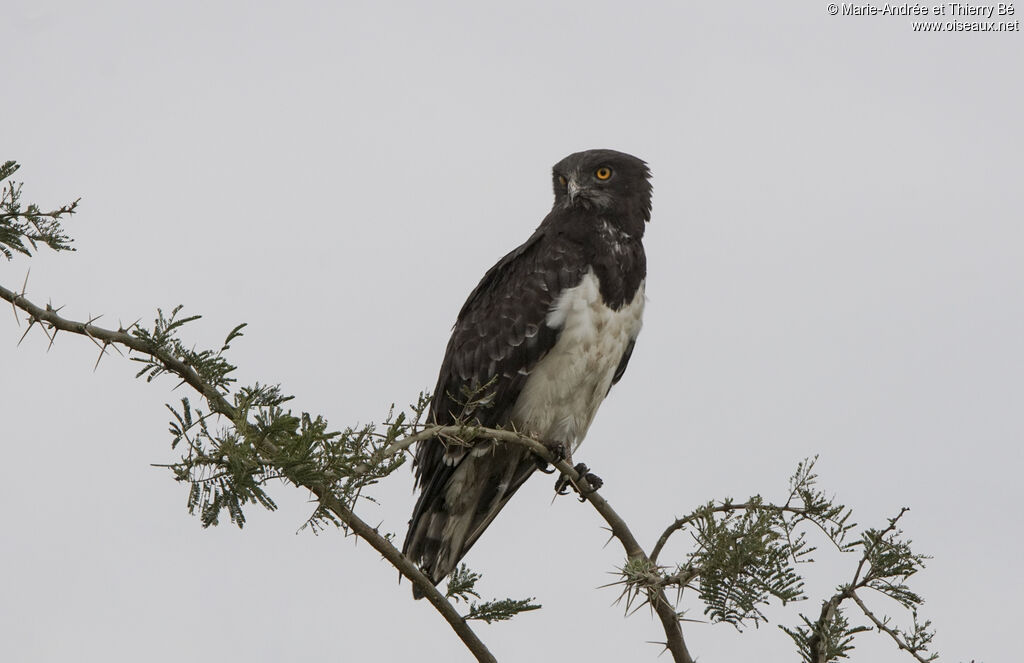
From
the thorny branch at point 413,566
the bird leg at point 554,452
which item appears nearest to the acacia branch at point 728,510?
the thorny branch at point 413,566

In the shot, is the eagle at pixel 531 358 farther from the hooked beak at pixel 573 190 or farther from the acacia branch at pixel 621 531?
the acacia branch at pixel 621 531

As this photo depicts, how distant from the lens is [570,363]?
25.7ft

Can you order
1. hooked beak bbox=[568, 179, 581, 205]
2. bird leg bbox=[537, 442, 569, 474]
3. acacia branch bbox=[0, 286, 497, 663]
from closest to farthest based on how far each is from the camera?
acacia branch bbox=[0, 286, 497, 663], bird leg bbox=[537, 442, 569, 474], hooked beak bbox=[568, 179, 581, 205]

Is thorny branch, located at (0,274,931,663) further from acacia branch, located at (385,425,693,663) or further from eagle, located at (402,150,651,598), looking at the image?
eagle, located at (402,150,651,598)

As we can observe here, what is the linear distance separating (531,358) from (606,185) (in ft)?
5.19

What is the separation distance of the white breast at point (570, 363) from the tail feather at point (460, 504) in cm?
28

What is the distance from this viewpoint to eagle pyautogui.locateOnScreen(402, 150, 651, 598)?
7.81 m

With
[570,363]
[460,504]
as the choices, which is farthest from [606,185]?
[460,504]

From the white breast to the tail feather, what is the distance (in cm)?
28

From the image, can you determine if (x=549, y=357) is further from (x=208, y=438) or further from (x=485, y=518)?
(x=208, y=438)

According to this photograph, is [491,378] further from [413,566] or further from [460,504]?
[413,566]

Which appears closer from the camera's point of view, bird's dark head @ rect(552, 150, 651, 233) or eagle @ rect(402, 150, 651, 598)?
eagle @ rect(402, 150, 651, 598)

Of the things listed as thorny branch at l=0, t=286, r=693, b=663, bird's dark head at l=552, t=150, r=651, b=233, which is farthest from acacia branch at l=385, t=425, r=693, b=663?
bird's dark head at l=552, t=150, r=651, b=233

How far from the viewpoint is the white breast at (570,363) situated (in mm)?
7801
